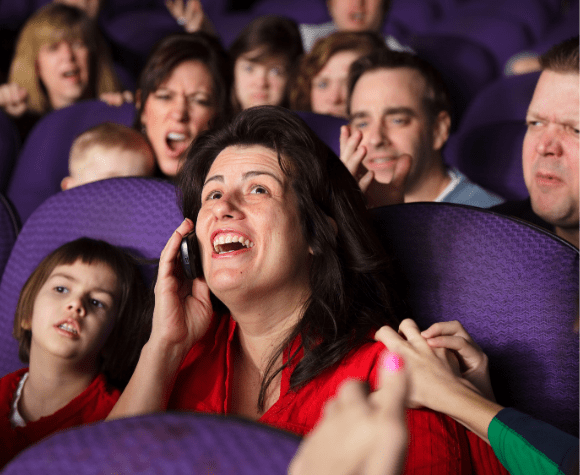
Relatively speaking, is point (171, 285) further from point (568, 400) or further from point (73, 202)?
point (568, 400)

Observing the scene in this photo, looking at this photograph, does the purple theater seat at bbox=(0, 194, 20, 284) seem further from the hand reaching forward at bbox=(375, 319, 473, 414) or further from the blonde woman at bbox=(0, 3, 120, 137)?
the blonde woman at bbox=(0, 3, 120, 137)

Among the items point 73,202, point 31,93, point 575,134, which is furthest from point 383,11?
point 73,202

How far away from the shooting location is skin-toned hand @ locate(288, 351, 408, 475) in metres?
0.42

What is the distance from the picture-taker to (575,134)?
1297mm

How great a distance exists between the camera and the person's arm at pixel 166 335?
107 cm

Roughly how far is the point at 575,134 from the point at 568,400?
0.61 m

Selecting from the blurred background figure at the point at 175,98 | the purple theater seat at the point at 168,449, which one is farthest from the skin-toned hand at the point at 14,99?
the purple theater seat at the point at 168,449

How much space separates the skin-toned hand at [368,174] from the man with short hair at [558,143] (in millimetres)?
312

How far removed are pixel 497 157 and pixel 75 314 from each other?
128 centimetres

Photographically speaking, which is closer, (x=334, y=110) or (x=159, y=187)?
(x=159, y=187)

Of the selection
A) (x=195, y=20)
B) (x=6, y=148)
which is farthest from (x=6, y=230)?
(x=195, y=20)

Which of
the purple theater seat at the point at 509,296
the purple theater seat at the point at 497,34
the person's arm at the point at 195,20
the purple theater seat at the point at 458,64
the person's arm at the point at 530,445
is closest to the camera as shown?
the person's arm at the point at 530,445

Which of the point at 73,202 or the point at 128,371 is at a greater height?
the point at 73,202

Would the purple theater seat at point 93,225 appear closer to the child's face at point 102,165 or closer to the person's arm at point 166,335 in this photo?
the person's arm at point 166,335
